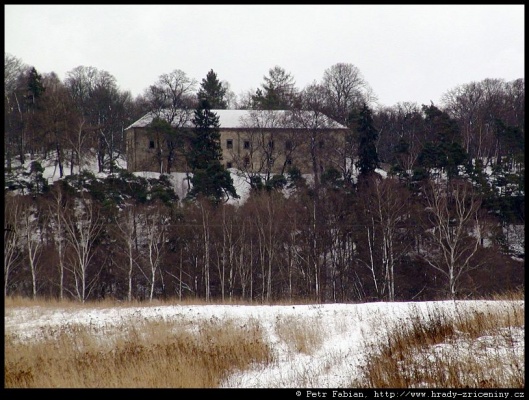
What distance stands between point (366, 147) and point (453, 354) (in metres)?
36.8

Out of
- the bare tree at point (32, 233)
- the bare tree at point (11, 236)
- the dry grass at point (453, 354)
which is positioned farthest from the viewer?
the bare tree at point (32, 233)

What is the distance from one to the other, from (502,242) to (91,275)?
89.2ft

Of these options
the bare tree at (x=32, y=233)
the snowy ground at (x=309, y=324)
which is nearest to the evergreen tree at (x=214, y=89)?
the bare tree at (x=32, y=233)

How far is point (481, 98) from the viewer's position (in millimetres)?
60125

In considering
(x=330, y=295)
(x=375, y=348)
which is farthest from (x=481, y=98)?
(x=375, y=348)

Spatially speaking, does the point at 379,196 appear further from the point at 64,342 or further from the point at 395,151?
the point at 64,342

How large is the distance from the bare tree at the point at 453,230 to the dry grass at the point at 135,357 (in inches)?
868

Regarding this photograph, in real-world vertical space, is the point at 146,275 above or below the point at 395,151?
below

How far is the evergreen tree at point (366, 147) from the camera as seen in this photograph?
45.3 metres

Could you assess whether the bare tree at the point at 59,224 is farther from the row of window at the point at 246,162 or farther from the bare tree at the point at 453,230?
the row of window at the point at 246,162

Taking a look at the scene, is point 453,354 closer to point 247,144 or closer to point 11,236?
point 11,236

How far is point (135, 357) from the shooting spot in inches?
485

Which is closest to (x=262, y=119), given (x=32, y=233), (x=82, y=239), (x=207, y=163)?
(x=207, y=163)

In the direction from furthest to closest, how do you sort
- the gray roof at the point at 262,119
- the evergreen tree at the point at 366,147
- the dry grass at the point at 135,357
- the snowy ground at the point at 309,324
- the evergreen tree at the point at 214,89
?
the evergreen tree at the point at 214,89
the gray roof at the point at 262,119
the evergreen tree at the point at 366,147
the dry grass at the point at 135,357
the snowy ground at the point at 309,324
